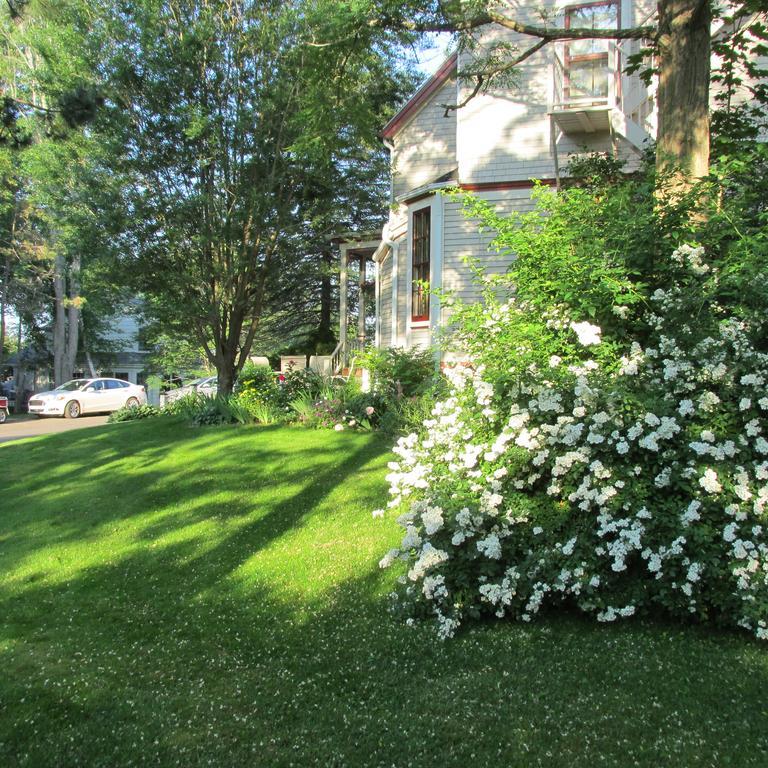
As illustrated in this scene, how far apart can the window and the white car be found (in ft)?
48.0

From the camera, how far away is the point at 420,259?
1277 centimetres

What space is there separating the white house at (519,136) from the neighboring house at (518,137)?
0.7 inches

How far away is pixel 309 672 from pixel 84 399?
76.9 feet

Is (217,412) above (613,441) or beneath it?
beneath

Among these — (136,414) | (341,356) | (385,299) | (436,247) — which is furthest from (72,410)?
(436,247)

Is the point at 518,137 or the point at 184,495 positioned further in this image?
the point at 518,137

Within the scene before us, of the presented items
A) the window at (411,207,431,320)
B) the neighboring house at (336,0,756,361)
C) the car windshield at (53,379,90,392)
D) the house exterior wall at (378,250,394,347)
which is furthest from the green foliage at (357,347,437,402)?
the car windshield at (53,379,90,392)

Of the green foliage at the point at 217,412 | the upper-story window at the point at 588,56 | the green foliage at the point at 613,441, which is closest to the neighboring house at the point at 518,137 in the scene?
the upper-story window at the point at 588,56

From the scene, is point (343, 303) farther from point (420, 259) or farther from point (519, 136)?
point (519, 136)

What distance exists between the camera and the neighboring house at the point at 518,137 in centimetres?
1044

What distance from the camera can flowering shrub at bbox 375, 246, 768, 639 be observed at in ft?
11.5

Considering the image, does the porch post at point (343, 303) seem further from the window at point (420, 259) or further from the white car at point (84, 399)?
the white car at point (84, 399)

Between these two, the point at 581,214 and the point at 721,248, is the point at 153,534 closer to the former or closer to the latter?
the point at 581,214

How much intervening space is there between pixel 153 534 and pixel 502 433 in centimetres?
384
